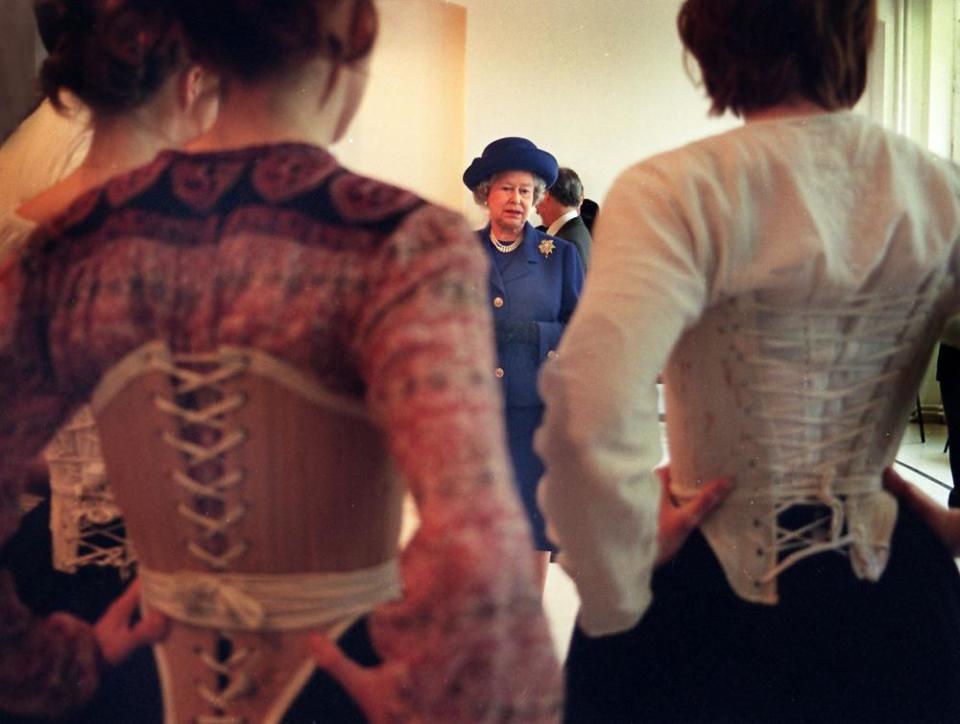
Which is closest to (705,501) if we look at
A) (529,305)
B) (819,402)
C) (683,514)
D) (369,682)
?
(683,514)

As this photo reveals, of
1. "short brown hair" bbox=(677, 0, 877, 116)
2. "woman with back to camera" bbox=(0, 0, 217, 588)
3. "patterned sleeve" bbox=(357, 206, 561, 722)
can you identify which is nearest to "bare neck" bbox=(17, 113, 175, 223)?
"woman with back to camera" bbox=(0, 0, 217, 588)

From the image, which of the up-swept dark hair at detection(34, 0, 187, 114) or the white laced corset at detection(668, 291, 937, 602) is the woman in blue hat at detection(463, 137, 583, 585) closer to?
the white laced corset at detection(668, 291, 937, 602)

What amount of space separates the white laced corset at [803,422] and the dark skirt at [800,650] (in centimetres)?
3

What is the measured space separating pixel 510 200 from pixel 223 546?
0.41 m

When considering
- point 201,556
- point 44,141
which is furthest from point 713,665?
point 44,141

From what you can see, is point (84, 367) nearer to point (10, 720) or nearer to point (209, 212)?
point (209, 212)

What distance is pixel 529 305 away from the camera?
0.85 metres

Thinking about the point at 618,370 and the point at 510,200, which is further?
the point at 510,200

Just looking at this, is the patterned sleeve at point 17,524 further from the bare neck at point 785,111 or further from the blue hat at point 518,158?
the bare neck at point 785,111

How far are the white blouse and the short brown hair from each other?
0.03 meters

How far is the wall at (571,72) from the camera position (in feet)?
2.90

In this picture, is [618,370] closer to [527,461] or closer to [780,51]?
[527,461]

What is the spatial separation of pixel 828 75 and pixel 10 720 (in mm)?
1003

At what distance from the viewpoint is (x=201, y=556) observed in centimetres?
83
